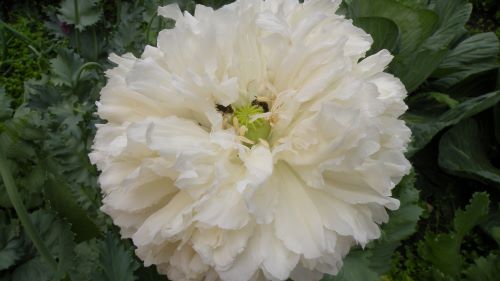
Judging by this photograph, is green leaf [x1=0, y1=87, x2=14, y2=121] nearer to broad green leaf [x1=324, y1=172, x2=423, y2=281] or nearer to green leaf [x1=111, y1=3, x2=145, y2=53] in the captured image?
green leaf [x1=111, y1=3, x2=145, y2=53]

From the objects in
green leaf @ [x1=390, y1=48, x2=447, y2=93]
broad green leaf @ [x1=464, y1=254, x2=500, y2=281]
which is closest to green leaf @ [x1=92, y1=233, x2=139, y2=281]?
broad green leaf @ [x1=464, y1=254, x2=500, y2=281]

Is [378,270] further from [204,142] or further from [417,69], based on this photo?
[417,69]

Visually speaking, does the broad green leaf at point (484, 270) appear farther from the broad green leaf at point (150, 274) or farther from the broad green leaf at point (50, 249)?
the broad green leaf at point (50, 249)

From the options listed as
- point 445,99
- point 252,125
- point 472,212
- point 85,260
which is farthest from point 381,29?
point 85,260

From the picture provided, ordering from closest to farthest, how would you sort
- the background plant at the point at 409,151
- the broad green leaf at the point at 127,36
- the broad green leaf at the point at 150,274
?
the broad green leaf at the point at 150,274, the background plant at the point at 409,151, the broad green leaf at the point at 127,36

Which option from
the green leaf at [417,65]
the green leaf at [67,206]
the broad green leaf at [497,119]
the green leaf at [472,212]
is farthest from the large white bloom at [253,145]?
the broad green leaf at [497,119]

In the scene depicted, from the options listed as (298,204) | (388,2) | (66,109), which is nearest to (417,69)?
(388,2)

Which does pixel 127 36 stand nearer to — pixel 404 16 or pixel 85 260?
pixel 85 260
